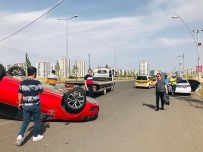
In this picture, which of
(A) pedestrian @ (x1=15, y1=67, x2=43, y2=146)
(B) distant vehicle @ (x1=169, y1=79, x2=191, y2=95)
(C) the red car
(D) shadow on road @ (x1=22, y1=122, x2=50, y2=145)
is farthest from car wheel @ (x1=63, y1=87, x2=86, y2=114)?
(B) distant vehicle @ (x1=169, y1=79, x2=191, y2=95)

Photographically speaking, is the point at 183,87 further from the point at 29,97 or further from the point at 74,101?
the point at 29,97

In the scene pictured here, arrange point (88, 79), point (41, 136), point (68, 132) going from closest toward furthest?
point (41, 136)
point (68, 132)
point (88, 79)

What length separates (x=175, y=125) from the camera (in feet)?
30.4

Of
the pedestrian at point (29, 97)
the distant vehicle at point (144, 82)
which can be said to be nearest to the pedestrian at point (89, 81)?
the pedestrian at point (29, 97)

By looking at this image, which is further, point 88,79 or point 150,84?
point 150,84

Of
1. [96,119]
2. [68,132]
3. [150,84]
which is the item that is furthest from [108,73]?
[68,132]

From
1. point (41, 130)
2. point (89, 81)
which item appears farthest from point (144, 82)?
point (41, 130)

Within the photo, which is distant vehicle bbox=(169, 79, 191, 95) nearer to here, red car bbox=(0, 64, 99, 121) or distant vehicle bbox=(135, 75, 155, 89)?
distant vehicle bbox=(135, 75, 155, 89)

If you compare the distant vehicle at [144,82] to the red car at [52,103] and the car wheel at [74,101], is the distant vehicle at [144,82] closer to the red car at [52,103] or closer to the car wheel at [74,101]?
the red car at [52,103]

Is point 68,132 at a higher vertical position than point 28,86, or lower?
lower

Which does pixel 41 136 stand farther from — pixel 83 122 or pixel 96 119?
pixel 96 119

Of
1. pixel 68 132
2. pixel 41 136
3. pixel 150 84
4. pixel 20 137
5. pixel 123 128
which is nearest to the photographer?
pixel 20 137

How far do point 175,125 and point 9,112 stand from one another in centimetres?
501

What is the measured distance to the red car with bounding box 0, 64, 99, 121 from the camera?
8.70 metres
